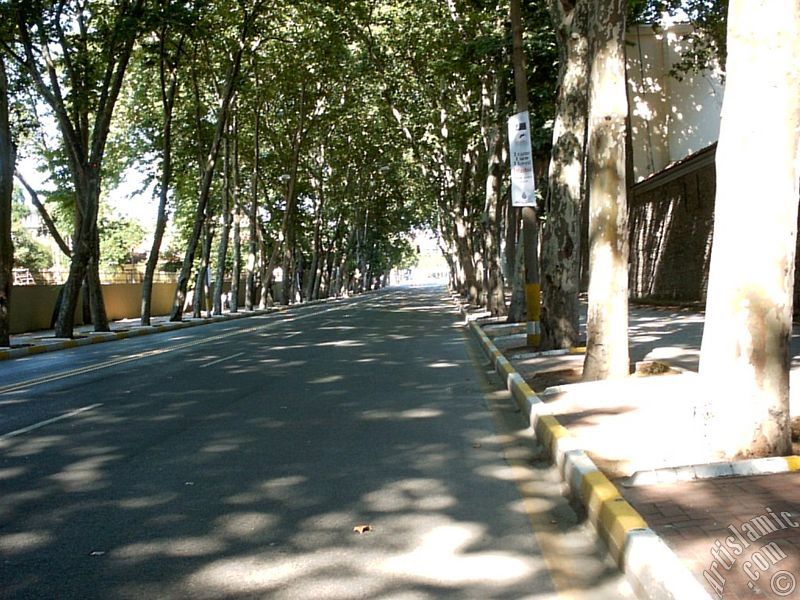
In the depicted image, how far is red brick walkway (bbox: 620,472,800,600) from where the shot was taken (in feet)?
12.6

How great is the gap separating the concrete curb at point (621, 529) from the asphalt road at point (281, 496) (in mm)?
145


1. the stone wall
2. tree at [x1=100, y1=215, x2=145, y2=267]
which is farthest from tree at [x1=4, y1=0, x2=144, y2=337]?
tree at [x1=100, y1=215, x2=145, y2=267]

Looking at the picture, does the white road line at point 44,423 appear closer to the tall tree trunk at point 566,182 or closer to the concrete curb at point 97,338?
the tall tree trunk at point 566,182

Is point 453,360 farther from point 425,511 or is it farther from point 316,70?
point 316,70

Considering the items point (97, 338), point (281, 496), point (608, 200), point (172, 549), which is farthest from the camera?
point (97, 338)

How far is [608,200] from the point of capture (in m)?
9.83

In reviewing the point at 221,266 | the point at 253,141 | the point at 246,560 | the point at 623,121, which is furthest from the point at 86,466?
the point at 253,141

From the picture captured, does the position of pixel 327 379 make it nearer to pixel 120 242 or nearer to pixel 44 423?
pixel 44 423

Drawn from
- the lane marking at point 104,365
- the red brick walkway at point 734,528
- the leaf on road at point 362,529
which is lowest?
the leaf on road at point 362,529

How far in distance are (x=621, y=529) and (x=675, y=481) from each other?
3.68 feet

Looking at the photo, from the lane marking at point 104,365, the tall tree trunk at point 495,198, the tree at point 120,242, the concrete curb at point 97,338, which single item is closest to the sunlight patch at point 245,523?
the lane marking at point 104,365

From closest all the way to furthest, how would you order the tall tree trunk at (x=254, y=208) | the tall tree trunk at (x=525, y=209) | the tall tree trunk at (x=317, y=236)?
the tall tree trunk at (x=525, y=209), the tall tree trunk at (x=254, y=208), the tall tree trunk at (x=317, y=236)

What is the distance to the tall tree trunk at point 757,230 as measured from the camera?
555cm

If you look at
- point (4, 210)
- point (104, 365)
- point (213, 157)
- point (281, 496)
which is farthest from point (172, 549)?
point (213, 157)
